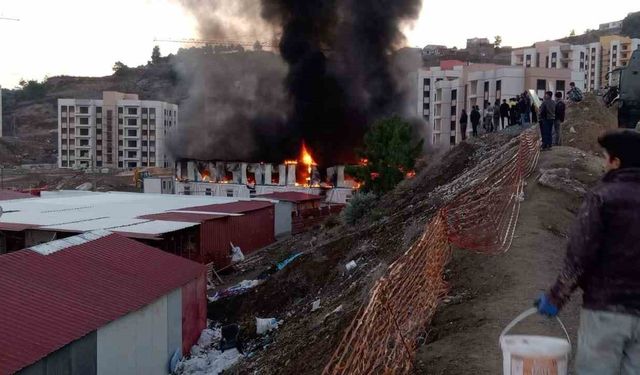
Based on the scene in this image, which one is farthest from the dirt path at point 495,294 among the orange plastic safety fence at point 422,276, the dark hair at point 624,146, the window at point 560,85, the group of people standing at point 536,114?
the window at point 560,85

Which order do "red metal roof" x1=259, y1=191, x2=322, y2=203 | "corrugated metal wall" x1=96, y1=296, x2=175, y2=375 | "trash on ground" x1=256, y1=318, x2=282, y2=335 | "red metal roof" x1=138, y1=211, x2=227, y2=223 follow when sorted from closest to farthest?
"corrugated metal wall" x1=96, y1=296, x2=175, y2=375
"trash on ground" x1=256, y1=318, x2=282, y2=335
"red metal roof" x1=138, y1=211, x2=227, y2=223
"red metal roof" x1=259, y1=191, x2=322, y2=203

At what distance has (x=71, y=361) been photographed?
9789mm

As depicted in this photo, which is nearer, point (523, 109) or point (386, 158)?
point (523, 109)

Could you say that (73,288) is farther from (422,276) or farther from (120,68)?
(120,68)

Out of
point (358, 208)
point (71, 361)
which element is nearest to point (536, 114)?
point (358, 208)

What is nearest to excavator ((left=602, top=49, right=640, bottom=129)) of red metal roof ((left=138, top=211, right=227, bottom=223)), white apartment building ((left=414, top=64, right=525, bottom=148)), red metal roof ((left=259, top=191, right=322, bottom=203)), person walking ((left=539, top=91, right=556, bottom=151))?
person walking ((left=539, top=91, right=556, bottom=151))

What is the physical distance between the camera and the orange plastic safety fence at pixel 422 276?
5438 millimetres

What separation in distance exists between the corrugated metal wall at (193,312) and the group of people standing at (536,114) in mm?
9538

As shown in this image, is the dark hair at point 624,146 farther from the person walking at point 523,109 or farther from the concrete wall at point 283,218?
the concrete wall at point 283,218

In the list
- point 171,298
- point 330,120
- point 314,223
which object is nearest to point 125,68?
point 330,120

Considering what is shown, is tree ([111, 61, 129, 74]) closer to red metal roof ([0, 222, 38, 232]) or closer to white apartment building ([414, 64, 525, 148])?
white apartment building ([414, 64, 525, 148])

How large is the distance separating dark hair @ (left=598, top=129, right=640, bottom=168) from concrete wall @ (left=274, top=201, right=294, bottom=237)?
29.9m

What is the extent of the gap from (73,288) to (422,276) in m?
7.52

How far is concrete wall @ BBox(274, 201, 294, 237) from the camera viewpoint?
1317 inches
